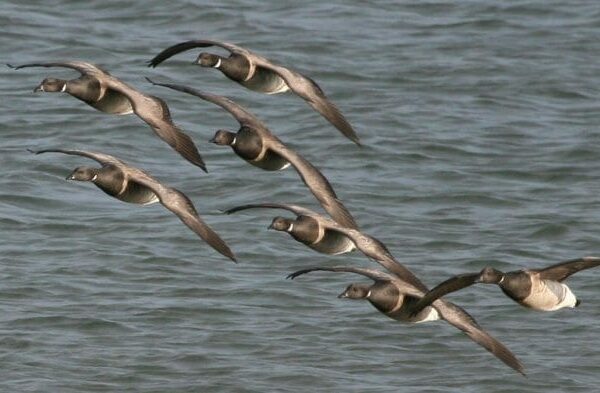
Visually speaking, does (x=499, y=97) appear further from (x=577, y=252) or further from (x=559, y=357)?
(x=559, y=357)

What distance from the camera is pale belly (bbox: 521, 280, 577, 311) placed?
45.1 feet

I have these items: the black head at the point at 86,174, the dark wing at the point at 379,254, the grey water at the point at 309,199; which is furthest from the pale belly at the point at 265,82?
the grey water at the point at 309,199

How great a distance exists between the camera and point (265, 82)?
14.5 m

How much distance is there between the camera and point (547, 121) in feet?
82.1

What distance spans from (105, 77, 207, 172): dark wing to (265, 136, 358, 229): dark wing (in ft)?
2.37

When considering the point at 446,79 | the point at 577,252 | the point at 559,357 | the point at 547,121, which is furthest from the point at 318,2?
the point at 559,357

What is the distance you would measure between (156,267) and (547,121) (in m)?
6.64

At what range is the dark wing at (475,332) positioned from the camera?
12.7 meters

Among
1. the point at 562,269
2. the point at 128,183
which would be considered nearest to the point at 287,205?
the point at 128,183

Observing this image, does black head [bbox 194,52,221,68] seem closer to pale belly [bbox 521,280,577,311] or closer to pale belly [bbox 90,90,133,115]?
pale belly [bbox 90,90,133,115]

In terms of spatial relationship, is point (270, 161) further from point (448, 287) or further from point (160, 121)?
point (448, 287)

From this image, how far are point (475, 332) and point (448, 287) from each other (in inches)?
23.6

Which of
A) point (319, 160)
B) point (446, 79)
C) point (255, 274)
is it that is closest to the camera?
point (255, 274)

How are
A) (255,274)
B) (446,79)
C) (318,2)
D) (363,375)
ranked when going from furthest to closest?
(318,2)
(446,79)
(255,274)
(363,375)
